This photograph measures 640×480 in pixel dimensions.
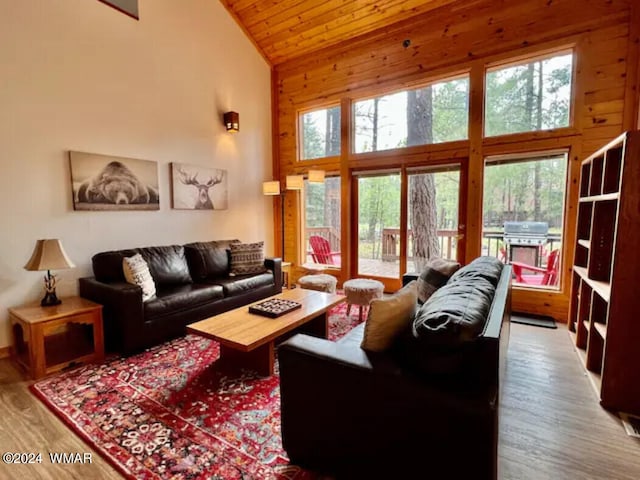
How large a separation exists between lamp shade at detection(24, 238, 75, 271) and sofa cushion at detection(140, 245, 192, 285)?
78 centimetres

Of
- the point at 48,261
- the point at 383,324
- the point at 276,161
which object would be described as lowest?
the point at 383,324

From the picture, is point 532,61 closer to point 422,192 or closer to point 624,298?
point 422,192

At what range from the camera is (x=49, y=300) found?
8.80 feet

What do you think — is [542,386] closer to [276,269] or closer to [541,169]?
[541,169]

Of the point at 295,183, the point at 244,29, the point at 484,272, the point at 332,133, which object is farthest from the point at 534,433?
the point at 244,29

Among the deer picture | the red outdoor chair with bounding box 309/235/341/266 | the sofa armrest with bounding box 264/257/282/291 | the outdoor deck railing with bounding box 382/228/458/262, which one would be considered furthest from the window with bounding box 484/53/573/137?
the deer picture

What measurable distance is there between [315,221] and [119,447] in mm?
4041

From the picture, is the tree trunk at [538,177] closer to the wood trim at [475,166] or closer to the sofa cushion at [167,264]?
the wood trim at [475,166]

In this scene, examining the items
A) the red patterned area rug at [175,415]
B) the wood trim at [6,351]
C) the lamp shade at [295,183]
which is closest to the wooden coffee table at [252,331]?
the red patterned area rug at [175,415]

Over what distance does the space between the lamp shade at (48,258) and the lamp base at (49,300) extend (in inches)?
11.9

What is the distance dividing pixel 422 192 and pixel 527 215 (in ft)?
4.13

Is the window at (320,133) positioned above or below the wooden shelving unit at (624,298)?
above

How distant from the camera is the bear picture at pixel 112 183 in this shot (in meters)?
3.11

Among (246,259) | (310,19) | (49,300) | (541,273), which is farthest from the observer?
(310,19)
